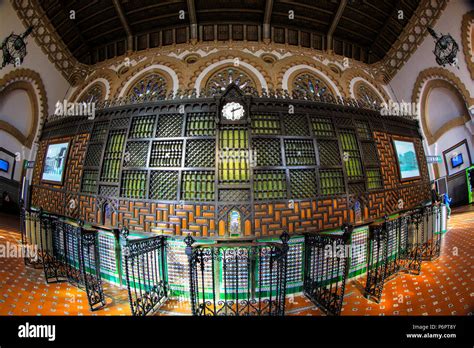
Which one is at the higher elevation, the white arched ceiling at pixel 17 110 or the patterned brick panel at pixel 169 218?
the white arched ceiling at pixel 17 110

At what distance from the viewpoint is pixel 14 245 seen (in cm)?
236

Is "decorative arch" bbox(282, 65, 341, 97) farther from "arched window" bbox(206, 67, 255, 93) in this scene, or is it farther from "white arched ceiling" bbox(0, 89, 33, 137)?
"white arched ceiling" bbox(0, 89, 33, 137)

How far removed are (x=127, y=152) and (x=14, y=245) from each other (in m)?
1.76

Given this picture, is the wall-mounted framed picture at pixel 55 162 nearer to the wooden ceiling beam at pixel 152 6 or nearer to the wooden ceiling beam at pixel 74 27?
the wooden ceiling beam at pixel 74 27

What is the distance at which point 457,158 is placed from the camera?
2021mm

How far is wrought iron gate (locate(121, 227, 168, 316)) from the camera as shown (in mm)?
2218

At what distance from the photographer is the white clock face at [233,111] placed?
2928 millimetres

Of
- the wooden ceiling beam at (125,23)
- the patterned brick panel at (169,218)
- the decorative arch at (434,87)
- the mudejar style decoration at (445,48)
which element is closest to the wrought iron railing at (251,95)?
the decorative arch at (434,87)

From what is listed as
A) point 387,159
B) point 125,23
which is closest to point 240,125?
point 125,23

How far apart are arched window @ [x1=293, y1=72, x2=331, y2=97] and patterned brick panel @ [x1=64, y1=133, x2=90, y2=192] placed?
3.93 m

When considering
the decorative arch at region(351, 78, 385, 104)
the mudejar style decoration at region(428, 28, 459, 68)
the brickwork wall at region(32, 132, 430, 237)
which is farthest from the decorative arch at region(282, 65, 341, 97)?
the mudejar style decoration at region(428, 28, 459, 68)

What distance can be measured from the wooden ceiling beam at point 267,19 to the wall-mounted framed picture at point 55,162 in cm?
412
